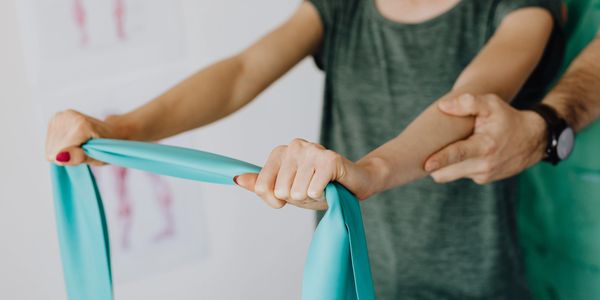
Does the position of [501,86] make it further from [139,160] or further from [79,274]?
[79,274]

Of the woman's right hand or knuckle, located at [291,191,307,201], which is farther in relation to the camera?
the woman's right hand

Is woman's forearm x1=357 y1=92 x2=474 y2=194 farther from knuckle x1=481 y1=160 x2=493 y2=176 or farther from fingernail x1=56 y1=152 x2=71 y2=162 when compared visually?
fingernail x1=56 y1=152 x2=71 y2=162

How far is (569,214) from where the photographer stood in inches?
46.5

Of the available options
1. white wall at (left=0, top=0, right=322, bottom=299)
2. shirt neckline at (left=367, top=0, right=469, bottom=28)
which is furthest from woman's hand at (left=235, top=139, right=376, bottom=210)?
white wall at (left=0, top=0, right=322, bottom=299)

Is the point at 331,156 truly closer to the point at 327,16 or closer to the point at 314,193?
the point at 314,193

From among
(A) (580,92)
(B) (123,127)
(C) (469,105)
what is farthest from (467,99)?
(B) (123,127)

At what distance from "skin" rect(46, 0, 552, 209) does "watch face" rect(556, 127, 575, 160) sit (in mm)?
86

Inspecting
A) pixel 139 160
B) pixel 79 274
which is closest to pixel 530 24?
pixel 139 160

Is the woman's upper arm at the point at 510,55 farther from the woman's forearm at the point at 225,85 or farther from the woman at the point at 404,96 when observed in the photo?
the woman's forearm at the point at 225,85

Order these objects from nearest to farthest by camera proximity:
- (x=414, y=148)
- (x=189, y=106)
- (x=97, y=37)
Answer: (x=414, y=148) < (x=189, y=106) < (x=97, y=37)

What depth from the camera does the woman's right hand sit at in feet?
3.05

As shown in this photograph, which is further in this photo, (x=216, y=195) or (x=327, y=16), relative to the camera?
(x=216, y=195)

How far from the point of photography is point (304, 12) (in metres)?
1.22

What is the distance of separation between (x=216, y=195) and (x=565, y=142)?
1083 mm
